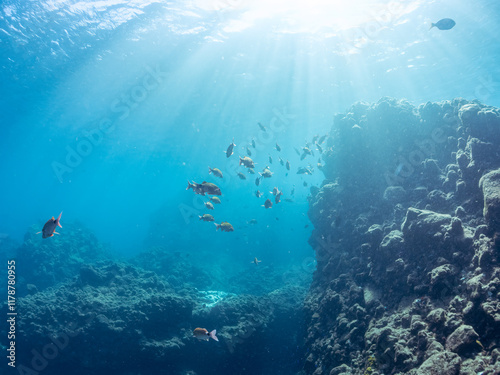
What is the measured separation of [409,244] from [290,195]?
14599 mm

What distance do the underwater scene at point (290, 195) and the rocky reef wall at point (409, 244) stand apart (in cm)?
5

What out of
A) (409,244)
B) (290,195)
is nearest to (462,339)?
(409,244)

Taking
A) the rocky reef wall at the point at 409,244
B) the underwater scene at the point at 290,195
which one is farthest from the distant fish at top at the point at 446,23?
the rocky reef wall at the point at 409,244

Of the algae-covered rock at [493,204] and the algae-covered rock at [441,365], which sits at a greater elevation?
the algae-covered rock at [493,204]

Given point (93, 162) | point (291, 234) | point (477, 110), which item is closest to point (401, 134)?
point (477, 110)

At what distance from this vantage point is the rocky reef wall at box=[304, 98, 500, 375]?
4.94 meters

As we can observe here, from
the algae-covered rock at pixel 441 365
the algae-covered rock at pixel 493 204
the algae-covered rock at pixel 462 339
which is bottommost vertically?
the algae-covered rock at pixel 441 365

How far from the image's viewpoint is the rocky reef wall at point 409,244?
4941 millimetres

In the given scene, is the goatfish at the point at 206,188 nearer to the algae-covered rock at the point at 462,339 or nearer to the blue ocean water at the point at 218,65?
→ the algae-covered rock at the point at 462,339

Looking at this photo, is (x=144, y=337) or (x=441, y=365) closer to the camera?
(x=441, y=365)

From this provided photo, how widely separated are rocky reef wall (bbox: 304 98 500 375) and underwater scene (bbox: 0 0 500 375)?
5 cm

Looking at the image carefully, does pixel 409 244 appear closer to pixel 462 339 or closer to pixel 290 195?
pixel 462 339

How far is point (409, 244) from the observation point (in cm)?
735

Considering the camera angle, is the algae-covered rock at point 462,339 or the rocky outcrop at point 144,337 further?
the rocky outcrop at point 144,337
